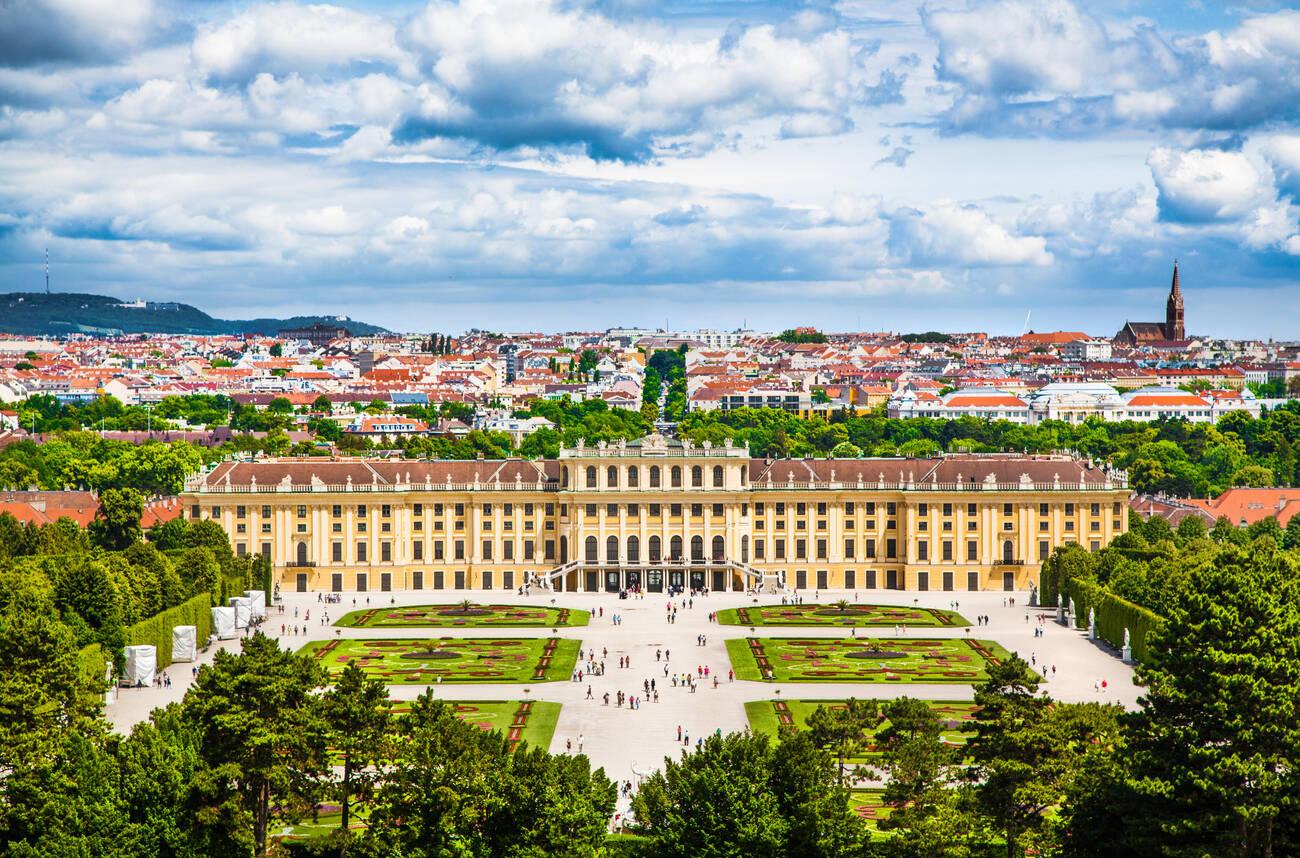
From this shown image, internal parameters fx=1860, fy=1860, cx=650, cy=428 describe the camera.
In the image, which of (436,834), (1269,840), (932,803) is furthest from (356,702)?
(1269,840)

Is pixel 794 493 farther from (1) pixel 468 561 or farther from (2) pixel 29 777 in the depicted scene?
(2) pixel 29 777

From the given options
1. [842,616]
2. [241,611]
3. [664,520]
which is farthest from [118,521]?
[842,616]

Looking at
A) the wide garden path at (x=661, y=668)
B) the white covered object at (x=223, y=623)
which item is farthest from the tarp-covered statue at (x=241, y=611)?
the wide garden path at (x=661, y=668)

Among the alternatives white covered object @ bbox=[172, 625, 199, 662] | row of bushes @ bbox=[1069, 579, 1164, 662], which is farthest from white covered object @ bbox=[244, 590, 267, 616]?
row of bushes @ bbox=[1069, 579, 1164, 662]

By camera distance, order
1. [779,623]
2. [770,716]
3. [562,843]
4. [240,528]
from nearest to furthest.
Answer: [562,843] < [770,716] < [779,623] < [240,528]

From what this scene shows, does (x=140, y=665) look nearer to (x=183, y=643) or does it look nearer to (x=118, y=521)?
(x=183, y=643)

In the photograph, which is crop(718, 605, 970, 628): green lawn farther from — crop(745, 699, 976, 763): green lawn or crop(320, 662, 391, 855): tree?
crop(320, 662, 391, 855): tree
